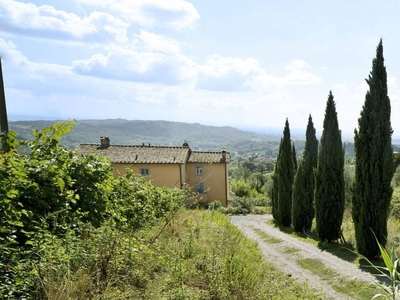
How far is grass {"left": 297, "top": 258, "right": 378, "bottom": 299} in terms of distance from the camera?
729 cm

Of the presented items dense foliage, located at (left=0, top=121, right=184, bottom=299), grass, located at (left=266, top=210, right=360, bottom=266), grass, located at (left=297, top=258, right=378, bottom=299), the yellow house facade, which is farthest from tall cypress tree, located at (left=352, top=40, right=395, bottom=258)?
the yellow house facade

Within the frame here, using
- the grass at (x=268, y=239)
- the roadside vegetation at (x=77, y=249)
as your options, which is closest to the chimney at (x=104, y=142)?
the grass at (x=268, y=239)

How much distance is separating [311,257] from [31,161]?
10426 mm

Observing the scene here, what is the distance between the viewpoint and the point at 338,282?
826 cm

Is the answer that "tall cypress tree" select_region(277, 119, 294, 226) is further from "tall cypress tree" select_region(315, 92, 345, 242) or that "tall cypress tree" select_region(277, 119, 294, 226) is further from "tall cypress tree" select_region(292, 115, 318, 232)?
"tall cypress tree" select_region(315, 92, 345, 242)

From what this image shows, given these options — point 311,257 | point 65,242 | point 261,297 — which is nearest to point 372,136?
point 311,257

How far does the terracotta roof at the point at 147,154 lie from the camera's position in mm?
28359

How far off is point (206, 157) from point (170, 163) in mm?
5337

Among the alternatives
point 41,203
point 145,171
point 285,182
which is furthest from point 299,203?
point 41,203

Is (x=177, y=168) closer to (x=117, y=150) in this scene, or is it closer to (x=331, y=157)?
(x=117, y=150)

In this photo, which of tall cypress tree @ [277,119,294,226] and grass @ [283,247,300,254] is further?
tall cypress tree @ [277,119,294,226]

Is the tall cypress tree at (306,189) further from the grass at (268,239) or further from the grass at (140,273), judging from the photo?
the grass at (140,273)

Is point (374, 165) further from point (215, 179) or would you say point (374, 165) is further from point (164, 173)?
point (215, 179)

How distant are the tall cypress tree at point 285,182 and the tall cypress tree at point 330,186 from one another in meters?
6.89
